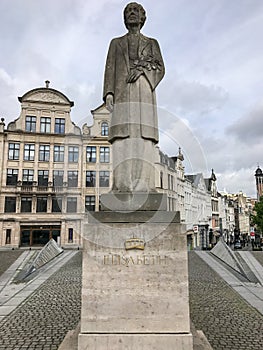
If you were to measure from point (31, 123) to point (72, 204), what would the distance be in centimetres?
1144

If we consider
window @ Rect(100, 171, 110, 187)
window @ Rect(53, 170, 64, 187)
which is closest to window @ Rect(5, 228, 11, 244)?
window @ Rect(53, 170, 64, 187)

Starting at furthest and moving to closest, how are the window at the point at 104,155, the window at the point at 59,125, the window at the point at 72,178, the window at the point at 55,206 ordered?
the window at the point at 59,125 → the window at the point at 72,178 → the window at the point at 104,155 → the window at the point at 55,206

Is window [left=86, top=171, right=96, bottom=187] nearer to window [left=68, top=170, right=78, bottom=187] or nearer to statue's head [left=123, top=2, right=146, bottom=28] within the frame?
window [left=68, top=170, right=78, bottom=187]

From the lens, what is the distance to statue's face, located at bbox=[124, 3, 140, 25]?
226 inches

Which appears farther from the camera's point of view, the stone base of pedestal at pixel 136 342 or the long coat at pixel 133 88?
the long coat at pixel 133 88

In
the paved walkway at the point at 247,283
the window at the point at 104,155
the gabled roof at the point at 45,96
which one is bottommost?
the paved walkway at the point at 247,283

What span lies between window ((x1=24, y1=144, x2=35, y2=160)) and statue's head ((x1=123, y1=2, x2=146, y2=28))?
3542 cm

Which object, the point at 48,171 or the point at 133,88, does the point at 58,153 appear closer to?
the point at 48,171

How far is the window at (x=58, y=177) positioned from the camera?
3875 cm

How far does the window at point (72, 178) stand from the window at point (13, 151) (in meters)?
6.90

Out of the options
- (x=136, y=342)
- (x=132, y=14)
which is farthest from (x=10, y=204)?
(x=136, y=342)

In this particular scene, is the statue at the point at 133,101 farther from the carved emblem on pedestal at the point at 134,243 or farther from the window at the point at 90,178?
the window at the point at 90,178

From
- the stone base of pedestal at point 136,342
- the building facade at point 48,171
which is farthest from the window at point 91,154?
the stone base of pedestal at point 136,342

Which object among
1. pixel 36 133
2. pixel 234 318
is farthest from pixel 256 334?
pixel 36 133
